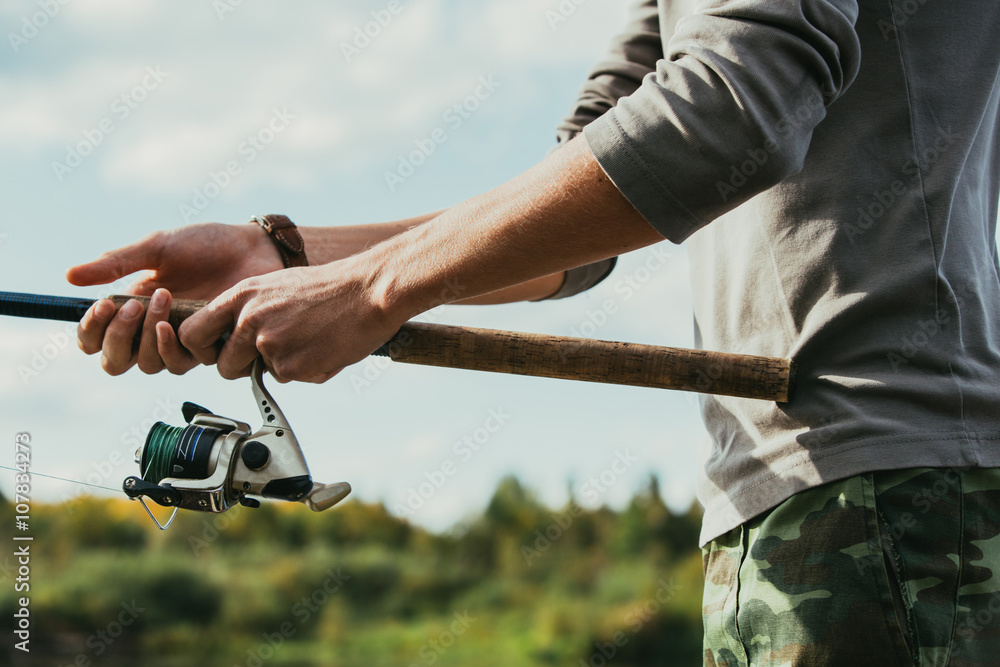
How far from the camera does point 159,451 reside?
191cm

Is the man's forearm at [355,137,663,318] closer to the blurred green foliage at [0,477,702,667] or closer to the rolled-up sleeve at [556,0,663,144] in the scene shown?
the rolled-up sleeve at [556,0,663,144]

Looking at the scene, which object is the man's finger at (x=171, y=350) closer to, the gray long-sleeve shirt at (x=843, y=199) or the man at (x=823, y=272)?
the man at (x=823, y=272)

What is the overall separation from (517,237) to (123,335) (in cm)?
109

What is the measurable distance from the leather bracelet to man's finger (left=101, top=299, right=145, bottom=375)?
1.73 feet

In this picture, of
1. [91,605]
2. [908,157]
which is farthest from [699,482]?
[91,605]

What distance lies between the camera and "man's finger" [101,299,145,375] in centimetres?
196

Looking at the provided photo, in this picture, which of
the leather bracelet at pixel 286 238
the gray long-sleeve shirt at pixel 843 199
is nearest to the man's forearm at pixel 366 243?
the leather bracelet at pixel 286 238

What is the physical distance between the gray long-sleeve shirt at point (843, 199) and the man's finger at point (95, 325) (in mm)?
1290

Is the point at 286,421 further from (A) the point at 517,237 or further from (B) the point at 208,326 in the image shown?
(A) the point at 517,237

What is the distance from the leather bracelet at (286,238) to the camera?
94.7 inches

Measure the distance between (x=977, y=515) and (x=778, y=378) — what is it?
396mm

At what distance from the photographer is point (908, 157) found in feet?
4.72

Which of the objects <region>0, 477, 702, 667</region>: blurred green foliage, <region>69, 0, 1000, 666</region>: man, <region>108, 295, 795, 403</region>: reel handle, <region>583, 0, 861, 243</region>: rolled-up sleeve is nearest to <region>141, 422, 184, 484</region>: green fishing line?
<region>108, 295, 795, 403</region>: reel handle

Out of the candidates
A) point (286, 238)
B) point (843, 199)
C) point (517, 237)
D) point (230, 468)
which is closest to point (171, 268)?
point (286, 238)
